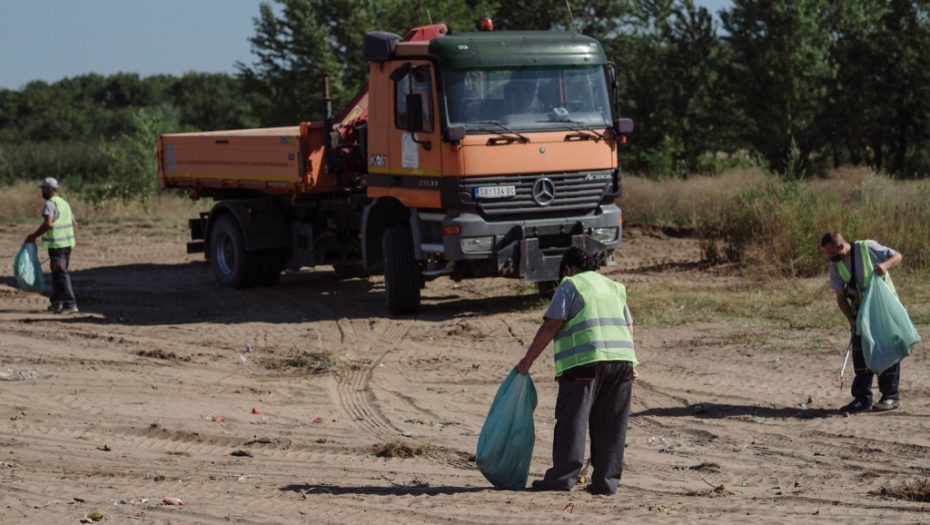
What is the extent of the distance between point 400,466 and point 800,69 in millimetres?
29158

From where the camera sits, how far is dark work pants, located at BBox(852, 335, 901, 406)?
7520 mm

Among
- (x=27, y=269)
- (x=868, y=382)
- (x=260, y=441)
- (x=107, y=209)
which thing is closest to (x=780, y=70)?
(x=107, y=209)

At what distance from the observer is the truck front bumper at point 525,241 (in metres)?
10.9

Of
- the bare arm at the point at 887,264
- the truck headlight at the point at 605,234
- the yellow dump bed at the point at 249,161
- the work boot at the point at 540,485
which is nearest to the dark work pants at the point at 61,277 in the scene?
the yellow dump bed at the point at 249,161

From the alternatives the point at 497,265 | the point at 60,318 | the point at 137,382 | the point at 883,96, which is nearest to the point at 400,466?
the point at 137,382

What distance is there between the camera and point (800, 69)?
105ft

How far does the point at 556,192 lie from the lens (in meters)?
11.3

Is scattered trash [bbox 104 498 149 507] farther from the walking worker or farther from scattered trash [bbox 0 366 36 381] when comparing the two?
scattered trash [bbox 0 366 36 381]

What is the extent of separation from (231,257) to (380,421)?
7791 millimetres

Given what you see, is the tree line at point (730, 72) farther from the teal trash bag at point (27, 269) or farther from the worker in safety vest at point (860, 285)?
the worker in safety vest at point (860, 285)

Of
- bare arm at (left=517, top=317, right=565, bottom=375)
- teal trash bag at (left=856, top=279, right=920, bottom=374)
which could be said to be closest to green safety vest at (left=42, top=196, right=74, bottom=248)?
bare arm at (left=517, top=317, right=565, bottom=375)

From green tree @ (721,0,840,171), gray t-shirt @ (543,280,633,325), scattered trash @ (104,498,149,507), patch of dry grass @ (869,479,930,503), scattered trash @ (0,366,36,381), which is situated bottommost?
patch of dry grass @ (869,479,930,503)

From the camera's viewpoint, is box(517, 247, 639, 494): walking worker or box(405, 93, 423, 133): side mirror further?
A: box(405, 93, 423, 133): side mirror

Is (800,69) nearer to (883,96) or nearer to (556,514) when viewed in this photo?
(883,96)
